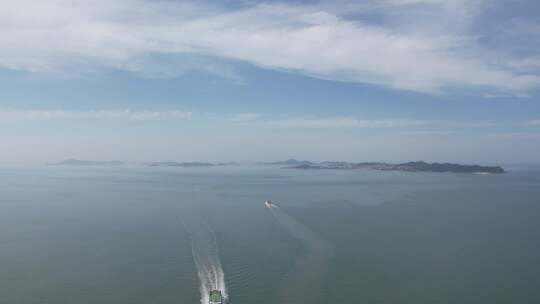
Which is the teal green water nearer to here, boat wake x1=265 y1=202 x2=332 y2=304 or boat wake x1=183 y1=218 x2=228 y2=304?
boat wake x1=265 y1=202 x2=332 y2=304

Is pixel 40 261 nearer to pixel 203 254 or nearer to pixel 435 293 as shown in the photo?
pixel 203 254

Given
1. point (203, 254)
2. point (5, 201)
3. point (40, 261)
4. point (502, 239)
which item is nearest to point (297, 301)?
point (203, 254)

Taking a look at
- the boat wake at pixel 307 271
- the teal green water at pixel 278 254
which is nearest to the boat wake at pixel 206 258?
the teal green water at pixel 278 254

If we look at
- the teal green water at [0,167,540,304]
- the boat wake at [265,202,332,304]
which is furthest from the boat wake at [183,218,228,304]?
the boat wake at [265,202,332,304]

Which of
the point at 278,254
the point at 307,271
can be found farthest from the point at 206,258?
the point at 307,271

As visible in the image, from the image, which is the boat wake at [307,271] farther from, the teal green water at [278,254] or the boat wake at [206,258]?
the boat wake at [206,258]

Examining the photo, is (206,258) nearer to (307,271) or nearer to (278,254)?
(278,254)
